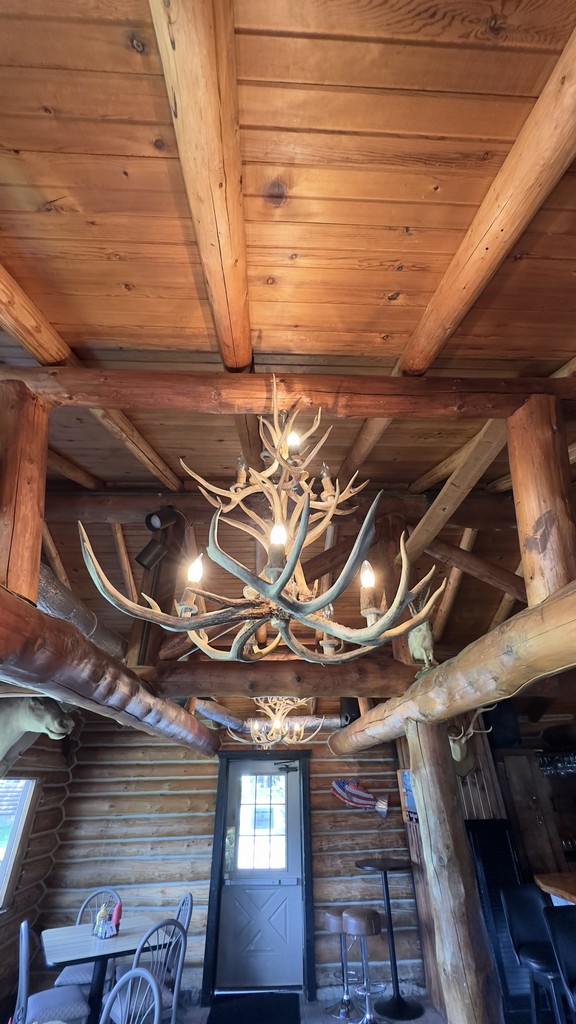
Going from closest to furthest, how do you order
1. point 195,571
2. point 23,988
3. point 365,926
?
point 195,571
point 23,988
point 365,926

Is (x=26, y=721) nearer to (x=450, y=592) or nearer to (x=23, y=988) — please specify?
(x=23, y=988)

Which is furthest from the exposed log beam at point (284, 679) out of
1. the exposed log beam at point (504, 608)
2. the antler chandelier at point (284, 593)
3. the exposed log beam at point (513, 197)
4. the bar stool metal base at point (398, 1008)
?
the bar stool metal base at point (398, 1008)

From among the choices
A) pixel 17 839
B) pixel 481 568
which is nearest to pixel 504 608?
pixel 481 568

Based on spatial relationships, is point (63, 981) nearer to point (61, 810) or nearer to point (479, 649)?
point (61, 810)

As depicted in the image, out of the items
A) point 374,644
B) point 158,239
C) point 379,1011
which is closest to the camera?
point 374,644

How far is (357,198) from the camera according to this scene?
5.31 feet

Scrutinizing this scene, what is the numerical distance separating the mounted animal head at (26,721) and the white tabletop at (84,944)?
1.50 m

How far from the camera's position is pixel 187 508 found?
386cm

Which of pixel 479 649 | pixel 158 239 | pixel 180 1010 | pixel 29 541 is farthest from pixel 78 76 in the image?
pixel 180 1010

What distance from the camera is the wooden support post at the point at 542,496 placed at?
197 cm

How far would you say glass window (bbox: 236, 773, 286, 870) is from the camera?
6484 mm

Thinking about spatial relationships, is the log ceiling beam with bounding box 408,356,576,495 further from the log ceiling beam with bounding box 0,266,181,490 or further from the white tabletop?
the white tabletop

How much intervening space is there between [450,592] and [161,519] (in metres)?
3.09

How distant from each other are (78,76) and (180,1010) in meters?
7.73
